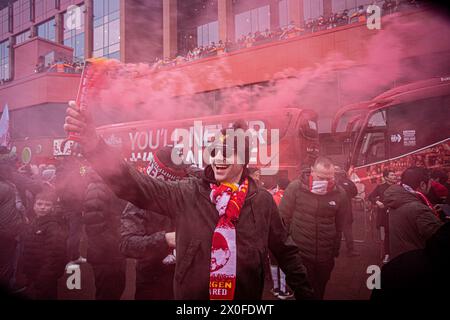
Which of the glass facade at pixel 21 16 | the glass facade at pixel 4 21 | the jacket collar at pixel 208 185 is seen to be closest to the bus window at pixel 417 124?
the jacket collar at pixel 208 185

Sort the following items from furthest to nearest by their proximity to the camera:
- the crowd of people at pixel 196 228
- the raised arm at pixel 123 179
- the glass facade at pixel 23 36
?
the glass facade at pixel 23 36, the crowd of people at pixel 196 228, the raised arm at pixel 123 179

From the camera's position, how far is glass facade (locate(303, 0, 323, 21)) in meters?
9.41

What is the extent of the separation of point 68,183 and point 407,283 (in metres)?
3.75

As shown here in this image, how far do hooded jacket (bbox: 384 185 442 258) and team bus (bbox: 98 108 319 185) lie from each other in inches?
148

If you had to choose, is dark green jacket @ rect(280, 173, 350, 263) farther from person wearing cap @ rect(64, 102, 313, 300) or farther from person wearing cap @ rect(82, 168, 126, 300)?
person wearing cap @ rect(82, 168, 126, 300)

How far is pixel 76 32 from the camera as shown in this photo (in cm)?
1404

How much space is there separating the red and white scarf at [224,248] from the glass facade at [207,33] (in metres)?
9.84

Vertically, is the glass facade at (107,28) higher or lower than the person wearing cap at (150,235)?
higher

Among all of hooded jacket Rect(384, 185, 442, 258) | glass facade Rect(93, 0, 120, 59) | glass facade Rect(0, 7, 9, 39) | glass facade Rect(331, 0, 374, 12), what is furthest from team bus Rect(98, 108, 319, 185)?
A: glass facade Rect(0, 7, 9, 39)

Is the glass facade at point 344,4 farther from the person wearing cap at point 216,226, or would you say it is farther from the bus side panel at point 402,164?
the person wearing cap at point 216,226

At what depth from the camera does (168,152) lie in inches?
90.0

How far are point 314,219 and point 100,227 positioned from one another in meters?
2.10

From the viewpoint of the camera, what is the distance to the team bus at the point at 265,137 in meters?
6.61

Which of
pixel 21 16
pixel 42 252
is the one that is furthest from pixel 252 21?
pixel 21 16
